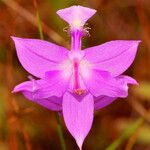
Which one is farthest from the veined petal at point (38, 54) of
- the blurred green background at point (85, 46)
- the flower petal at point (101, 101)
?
the blurred green background at point (85, 46)

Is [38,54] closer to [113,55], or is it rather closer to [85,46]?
[113,55]

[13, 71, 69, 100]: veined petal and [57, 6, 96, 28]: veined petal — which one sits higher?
[57, 6, 96, 28]: veined petal

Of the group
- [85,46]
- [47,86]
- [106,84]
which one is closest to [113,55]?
[106,84]

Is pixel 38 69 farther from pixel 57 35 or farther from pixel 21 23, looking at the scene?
pixel 21 23

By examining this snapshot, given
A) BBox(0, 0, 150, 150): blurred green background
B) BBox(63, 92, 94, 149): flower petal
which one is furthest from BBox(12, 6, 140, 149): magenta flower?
BBox(0, 0, 150, 150): blurred green background

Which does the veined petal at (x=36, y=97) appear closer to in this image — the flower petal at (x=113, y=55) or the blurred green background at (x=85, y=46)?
the flower petal at (x=113, y=55)

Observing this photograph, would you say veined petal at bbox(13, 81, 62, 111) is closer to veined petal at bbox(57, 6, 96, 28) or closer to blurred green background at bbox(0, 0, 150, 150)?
veined petal at bbox(57, 6, 96, 28)

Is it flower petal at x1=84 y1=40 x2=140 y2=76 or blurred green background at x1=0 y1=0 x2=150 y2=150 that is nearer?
flower petal at x1=84 y1=40 x2=140 y2=76
